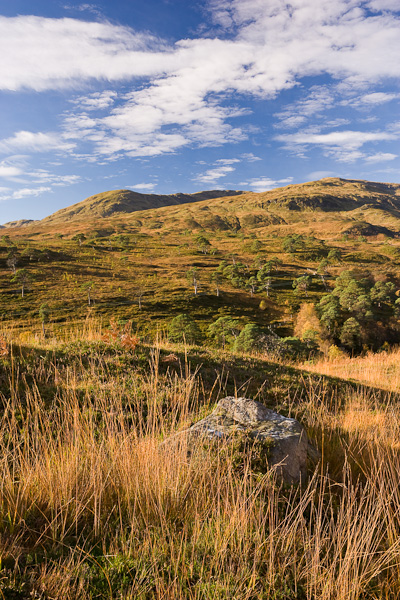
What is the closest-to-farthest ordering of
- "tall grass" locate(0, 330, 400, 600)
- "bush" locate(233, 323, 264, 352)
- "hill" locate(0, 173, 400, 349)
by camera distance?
1. "tall grass" locate(0, 330, 400, 600)
2. "bush" locate(233, 323, 264, 352)
3. "hill" locate(0, 173, 400, 349)

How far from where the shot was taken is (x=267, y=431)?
377cm

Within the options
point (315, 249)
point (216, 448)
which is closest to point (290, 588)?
point (216, 448)

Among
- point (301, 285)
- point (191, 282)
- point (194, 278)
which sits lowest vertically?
point (191, 282)

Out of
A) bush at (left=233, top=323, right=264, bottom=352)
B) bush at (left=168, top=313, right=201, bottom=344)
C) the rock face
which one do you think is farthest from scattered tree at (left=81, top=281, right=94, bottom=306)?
the rock face

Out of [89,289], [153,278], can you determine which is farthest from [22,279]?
[153,278]

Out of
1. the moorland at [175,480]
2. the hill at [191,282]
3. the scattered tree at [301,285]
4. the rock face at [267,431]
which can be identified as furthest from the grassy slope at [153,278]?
the rock face at [267,431]

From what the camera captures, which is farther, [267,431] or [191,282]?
[191,282]

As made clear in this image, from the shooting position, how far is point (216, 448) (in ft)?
10.7

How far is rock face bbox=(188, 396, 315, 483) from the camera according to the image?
10.9 ft

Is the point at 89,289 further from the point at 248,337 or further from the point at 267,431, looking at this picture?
the point at 267,431

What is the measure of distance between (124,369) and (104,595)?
5.42m

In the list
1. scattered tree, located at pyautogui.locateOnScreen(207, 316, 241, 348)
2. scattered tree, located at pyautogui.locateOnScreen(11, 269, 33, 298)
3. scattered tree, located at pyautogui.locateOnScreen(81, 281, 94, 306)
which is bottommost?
scattered tree, located at pyautogui.locateOnScreen(207, 316, 241, 348)

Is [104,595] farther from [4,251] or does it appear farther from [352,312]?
[4,251]

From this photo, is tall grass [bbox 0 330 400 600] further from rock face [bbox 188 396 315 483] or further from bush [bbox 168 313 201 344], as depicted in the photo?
bush [bbox 168 313 201 344]
